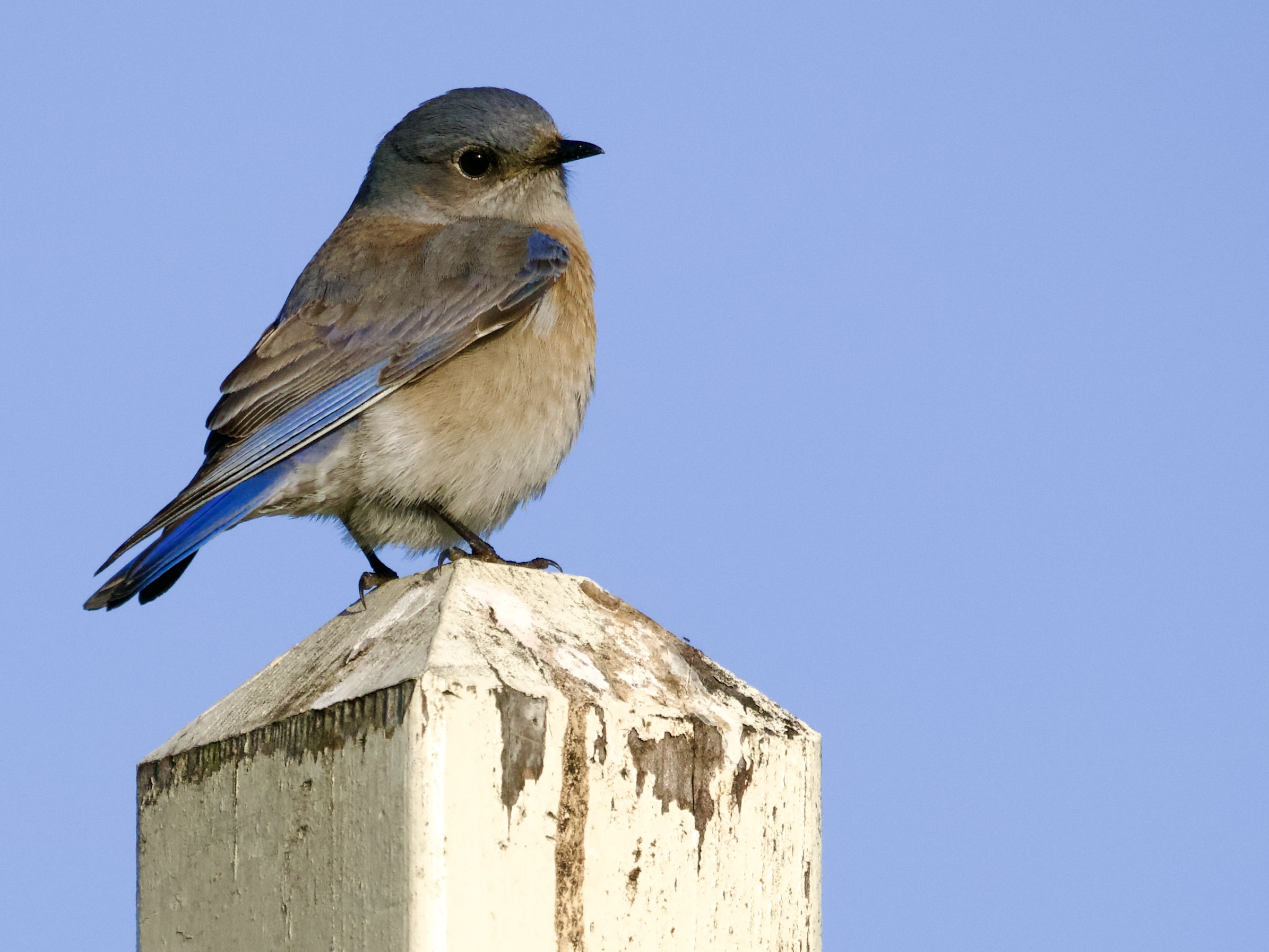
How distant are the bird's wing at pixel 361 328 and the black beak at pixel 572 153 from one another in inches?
15.6

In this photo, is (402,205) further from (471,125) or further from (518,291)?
(518,291)

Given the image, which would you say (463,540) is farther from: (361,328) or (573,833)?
(573,833)

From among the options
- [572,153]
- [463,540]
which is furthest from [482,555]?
[572,153]

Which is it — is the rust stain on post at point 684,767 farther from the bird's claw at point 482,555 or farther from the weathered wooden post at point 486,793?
the bird's claw at point 482,555

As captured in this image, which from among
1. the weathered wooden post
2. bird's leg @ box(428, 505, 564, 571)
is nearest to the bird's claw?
bird's leg @ box(428, 505, 564, 571)

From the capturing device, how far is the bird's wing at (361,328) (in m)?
5.26

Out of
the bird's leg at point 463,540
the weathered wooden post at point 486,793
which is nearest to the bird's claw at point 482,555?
the bird's leg at point 463,540

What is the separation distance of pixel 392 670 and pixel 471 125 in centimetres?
456

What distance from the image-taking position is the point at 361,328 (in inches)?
227

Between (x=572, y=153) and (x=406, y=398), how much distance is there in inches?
66.4

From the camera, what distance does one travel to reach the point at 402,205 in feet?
22.3

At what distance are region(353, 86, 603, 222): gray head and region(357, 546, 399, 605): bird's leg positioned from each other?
170 cm

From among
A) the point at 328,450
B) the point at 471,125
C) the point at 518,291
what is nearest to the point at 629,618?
the point at 328,450

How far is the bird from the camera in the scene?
514 centimetres
